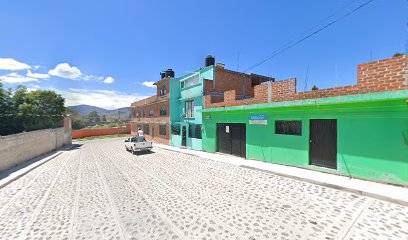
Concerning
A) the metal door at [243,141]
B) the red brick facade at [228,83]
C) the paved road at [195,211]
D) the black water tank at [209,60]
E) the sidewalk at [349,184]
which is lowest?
the paved road at [195,211]

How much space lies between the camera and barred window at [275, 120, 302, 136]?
29.3ft

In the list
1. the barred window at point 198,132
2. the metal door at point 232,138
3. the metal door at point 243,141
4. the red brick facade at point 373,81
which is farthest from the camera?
the barred window at point 198,132

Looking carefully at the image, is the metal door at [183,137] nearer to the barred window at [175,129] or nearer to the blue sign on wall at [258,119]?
the barred window at [175,129]

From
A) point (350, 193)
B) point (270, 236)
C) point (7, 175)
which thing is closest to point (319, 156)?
point (350, 193)

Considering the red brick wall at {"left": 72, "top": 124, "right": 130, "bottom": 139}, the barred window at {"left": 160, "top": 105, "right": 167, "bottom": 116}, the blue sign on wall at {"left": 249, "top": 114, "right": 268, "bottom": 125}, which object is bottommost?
the red brick wall at {"left": 72, "top": 124, "right": 130, "bottom": 139}

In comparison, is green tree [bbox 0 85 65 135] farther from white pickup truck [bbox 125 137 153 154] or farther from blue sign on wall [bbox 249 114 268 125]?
blue sign on wall [bbox 249 114 268 125]

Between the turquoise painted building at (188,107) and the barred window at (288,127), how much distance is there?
762 centimetres

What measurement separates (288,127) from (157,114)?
761 inches

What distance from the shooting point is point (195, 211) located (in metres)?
4.95

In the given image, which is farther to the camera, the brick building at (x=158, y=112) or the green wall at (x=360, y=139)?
the brick building at (x=158, y=112)

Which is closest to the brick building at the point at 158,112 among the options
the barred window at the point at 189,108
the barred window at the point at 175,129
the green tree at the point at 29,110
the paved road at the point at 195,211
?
the barred window at the point at 175,129

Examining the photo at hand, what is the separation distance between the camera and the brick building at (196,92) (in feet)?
54.5

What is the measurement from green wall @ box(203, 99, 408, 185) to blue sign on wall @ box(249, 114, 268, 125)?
337mm

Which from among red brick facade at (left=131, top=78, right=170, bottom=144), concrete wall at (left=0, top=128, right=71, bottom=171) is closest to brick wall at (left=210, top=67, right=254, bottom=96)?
red brick facade at (left=131, top=78, right=170, bottom=144)
